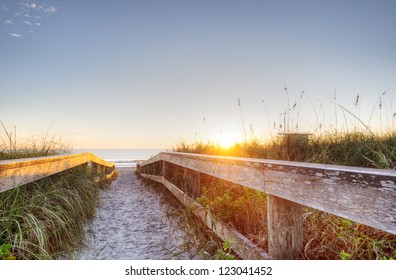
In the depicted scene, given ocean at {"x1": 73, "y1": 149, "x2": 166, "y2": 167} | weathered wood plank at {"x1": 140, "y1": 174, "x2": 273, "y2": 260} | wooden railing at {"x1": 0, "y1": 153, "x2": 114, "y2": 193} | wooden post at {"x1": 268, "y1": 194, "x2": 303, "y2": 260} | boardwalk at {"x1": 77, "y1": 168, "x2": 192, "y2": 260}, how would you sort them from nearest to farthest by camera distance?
wooden post at {"x1": 268, "y1": 194, "x2": 303, "y2": 260}
weathered wood plank at {"x1": 140, "y1": 174, "x2": 273, "y2": 260}
wooden railing at {"x1": 0, "y1": 153, "x2": 114, "y2": 193}
boardwalk at {"x1": 77, "y1": 168, "x2": 192, "y2": 260}
ocean at {"x1": 73, "y1": 149, "x2": 166, "y2": 167}

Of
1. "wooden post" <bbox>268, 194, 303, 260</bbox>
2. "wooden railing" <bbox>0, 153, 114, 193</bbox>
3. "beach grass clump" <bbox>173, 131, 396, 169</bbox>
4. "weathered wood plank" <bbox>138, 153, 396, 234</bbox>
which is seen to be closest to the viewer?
"weathered wood plank" <bbox>138, 153, 396, 234</bbox>

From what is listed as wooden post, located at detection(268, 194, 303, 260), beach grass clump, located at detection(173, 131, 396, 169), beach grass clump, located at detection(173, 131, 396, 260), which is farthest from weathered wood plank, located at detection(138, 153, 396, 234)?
beach grass clump, located at detection(173, 131, 396, 169)

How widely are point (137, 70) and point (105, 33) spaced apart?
0.74 meters

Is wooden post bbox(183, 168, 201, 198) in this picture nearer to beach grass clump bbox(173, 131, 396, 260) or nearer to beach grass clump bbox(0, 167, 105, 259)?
beach grass clump bbox(173, 131, 396, 260)

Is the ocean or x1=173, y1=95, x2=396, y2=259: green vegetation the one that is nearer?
x1=173, y1=95, x2=396, y2=259: green vegetation

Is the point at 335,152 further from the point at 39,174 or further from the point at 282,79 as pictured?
the point at 39,174

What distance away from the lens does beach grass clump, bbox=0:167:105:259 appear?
6.86 feet

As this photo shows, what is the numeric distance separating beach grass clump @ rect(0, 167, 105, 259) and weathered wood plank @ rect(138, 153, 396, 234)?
1.56 metres

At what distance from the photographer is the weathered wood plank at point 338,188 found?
95 centimetres

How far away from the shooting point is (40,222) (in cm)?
240

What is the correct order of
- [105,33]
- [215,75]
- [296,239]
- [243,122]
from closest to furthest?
[296,239]
[105,33]
[215,75]
[243,122]

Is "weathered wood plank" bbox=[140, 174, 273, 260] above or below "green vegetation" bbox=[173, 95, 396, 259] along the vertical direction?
below
